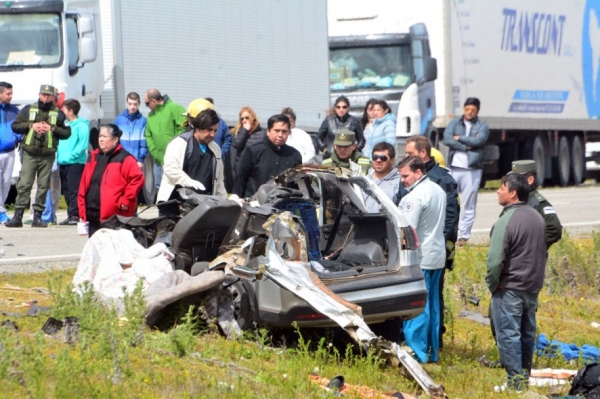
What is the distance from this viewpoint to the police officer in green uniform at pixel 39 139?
1661 centimetres

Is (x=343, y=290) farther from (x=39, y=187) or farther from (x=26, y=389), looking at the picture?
(x=39, y=187)

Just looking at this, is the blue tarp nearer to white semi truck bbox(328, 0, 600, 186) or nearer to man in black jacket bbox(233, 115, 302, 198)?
man in black jacket bbox(233, 115, 302, 198)

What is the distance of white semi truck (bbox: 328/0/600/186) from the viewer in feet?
79.7

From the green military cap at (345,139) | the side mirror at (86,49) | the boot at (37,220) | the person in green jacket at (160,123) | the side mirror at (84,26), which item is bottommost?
the boot at (37,220)

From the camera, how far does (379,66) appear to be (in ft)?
79.6

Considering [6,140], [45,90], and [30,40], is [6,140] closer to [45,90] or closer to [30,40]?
[45,90]

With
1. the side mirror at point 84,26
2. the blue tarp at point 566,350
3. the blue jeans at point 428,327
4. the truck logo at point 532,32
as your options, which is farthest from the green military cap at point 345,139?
the truck logo at point 532,32

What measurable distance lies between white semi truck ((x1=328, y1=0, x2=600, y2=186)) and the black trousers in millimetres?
7716

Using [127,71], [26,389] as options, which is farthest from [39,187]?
[26,389]

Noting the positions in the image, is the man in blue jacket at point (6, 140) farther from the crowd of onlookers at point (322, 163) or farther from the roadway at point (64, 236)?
the roadway at point (64, 236)

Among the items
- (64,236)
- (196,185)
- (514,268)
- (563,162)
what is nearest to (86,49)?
(64,236)

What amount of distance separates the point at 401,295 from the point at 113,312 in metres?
2.21

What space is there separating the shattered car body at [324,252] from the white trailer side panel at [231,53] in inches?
428

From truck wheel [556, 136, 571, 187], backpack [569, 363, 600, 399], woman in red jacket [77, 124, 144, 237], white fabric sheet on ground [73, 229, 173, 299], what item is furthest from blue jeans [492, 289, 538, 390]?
truck wheel [556, 136, 571, 187]
